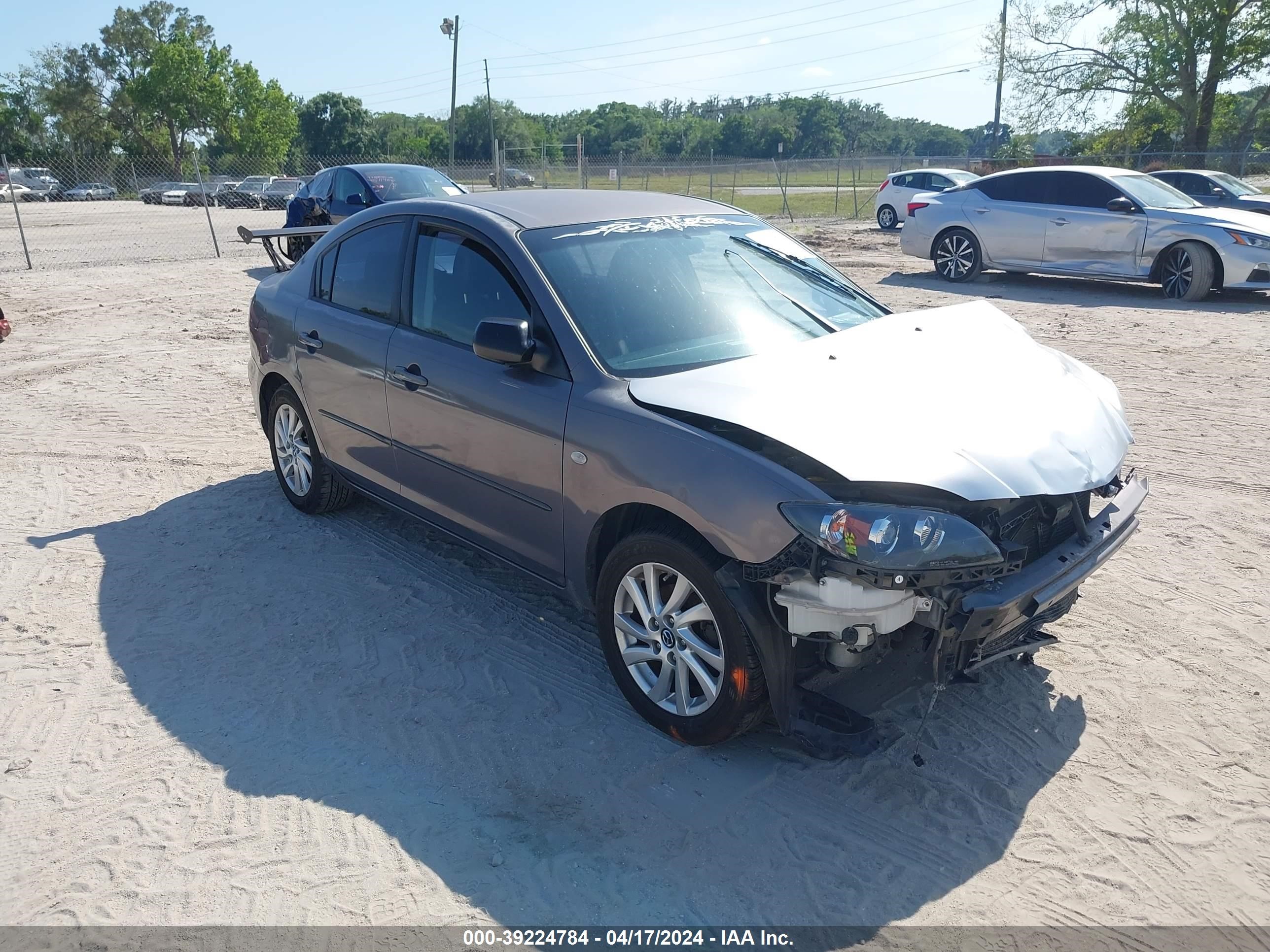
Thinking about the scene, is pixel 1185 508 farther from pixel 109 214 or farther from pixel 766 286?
pixel 109 214

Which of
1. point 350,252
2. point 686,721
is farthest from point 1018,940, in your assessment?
point 350,252

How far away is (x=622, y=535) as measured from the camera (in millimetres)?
3637

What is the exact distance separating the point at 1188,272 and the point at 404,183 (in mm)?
11053

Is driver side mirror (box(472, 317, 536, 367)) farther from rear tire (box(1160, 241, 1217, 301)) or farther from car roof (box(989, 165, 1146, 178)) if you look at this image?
car roof (box(989, 165, 1146, 178))

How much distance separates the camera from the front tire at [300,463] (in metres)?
5.57

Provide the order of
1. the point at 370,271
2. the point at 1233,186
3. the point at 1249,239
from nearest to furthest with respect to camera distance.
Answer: the point at 370,271 < the point at 1249,239 < the point at 1233,186

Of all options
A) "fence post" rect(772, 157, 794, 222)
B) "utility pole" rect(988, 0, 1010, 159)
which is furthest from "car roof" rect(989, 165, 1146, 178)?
"utility pole" rect(988, 0, 1010, 159)

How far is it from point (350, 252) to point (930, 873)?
4.09m

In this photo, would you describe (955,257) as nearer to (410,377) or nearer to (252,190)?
(410,377)

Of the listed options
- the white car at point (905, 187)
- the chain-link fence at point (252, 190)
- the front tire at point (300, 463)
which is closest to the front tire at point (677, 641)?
the front tire at point (300, 463)

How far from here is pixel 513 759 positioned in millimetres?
3482

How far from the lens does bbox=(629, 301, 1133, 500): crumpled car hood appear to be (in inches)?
121

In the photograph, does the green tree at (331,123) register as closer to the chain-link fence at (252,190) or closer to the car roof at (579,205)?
the chain-link fence at (252,190)

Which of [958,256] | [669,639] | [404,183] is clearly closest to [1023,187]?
[958,256]
